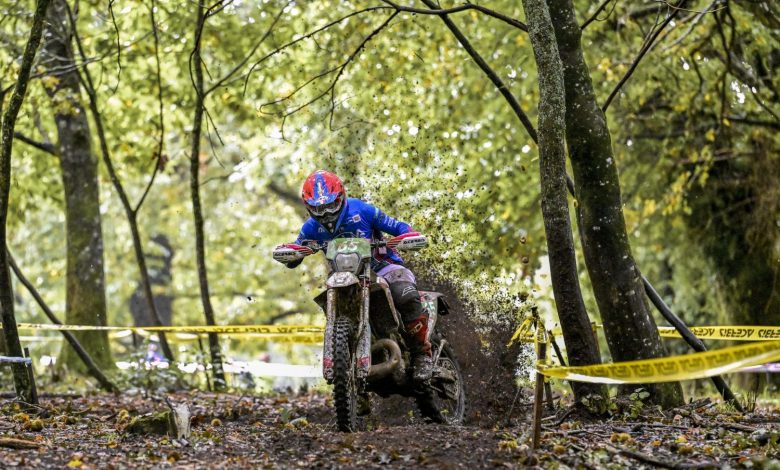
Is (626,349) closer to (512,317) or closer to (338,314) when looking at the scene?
(512,317)

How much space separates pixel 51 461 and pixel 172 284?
2524cm

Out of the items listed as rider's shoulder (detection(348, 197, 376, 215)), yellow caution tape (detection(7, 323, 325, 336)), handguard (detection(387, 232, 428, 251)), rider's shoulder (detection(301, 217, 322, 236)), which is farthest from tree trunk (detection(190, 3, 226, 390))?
handguard (detection(387, 232, 428, 251))

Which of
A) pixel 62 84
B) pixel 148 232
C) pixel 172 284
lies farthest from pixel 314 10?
pixel 172 284

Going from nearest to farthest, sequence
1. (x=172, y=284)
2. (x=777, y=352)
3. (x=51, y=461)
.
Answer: (x=777, y=352)
(x=51, y=461)
(x=172, y=284)

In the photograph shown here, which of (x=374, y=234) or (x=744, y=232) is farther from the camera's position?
(x=744, y=232)

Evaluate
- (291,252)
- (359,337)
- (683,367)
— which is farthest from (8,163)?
(683,367)

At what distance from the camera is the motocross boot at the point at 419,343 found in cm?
905

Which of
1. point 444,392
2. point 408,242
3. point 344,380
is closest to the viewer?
point 344,380

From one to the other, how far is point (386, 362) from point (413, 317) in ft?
2.07

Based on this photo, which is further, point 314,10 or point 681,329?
point 314,10

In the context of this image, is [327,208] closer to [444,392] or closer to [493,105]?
[444,392]

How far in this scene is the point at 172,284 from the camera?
104 feet

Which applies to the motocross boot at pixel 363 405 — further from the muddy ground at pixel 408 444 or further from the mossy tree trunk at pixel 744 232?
the mossy tree trunk at pixel 744 232

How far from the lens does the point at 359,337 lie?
8.34 meters
